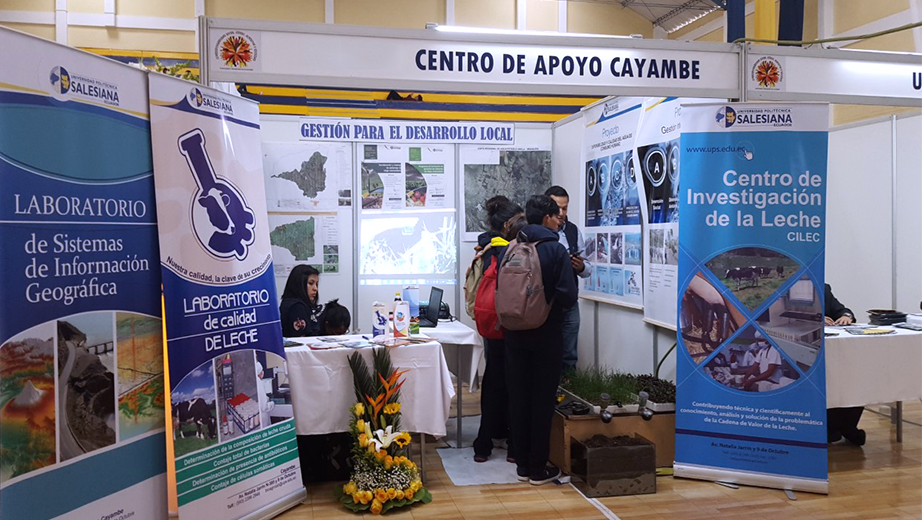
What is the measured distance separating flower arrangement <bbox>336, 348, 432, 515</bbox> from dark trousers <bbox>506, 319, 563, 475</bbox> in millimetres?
614

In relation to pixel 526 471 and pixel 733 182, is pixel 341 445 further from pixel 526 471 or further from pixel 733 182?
pixel 733 182

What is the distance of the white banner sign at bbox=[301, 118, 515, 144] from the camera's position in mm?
5934

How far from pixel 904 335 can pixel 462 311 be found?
137 inches

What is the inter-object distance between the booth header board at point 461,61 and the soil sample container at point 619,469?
6.09 feet

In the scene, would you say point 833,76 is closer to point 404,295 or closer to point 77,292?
point 404,295

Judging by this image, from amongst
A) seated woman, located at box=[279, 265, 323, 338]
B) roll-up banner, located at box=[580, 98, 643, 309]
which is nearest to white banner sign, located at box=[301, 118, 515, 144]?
roll-up banner, located at box=[580, 98, 643, 309]

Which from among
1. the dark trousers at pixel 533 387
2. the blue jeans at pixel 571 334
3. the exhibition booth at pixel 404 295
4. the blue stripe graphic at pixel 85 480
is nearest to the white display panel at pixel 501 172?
the exhibition booth at pixel 404 295

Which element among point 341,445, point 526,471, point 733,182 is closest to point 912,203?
point 733,182

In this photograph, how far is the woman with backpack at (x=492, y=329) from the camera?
4.25m

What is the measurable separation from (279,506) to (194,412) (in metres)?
0.72

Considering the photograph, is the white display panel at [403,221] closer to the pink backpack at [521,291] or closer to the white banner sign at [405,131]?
the white banner sign at [405,131]

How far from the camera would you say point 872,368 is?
4.16 meters

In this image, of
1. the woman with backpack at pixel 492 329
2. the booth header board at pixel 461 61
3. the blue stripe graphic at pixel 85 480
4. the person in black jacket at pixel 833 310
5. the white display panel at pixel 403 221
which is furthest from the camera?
the white display panel at pixel 403 221

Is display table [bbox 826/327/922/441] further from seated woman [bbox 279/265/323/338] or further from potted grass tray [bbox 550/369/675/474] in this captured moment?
seated woman [bbox 279/265/323/338]
